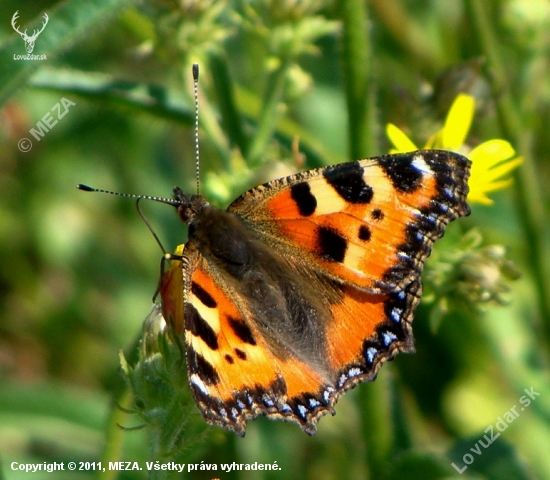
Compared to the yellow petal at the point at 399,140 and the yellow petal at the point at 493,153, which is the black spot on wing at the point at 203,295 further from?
the yellow petal at the point at 493,153

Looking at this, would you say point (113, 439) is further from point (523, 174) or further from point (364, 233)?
point (523, 174)

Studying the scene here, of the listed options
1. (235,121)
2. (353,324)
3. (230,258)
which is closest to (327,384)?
(353,324)

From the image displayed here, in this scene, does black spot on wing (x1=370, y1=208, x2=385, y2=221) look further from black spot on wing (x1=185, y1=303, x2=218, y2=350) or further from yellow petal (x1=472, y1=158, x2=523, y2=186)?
black spot on wing (x1=185, y1=303, x2=218, y2=350)

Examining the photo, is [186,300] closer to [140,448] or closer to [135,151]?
[140,448]

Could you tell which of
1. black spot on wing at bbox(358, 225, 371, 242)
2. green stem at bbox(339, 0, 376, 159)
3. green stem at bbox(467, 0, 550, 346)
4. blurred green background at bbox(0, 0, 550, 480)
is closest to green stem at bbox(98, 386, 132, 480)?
blurred green background at bbox(0, 0, 550, 480)

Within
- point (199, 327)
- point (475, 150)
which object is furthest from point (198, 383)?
point (475, 150)

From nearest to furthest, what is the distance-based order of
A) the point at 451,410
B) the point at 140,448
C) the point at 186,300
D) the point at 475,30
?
the point at 186,300, the point at 475,30, the point at 140,448, the point at 451,410

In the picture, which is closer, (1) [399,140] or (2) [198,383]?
(2) [198,383]
